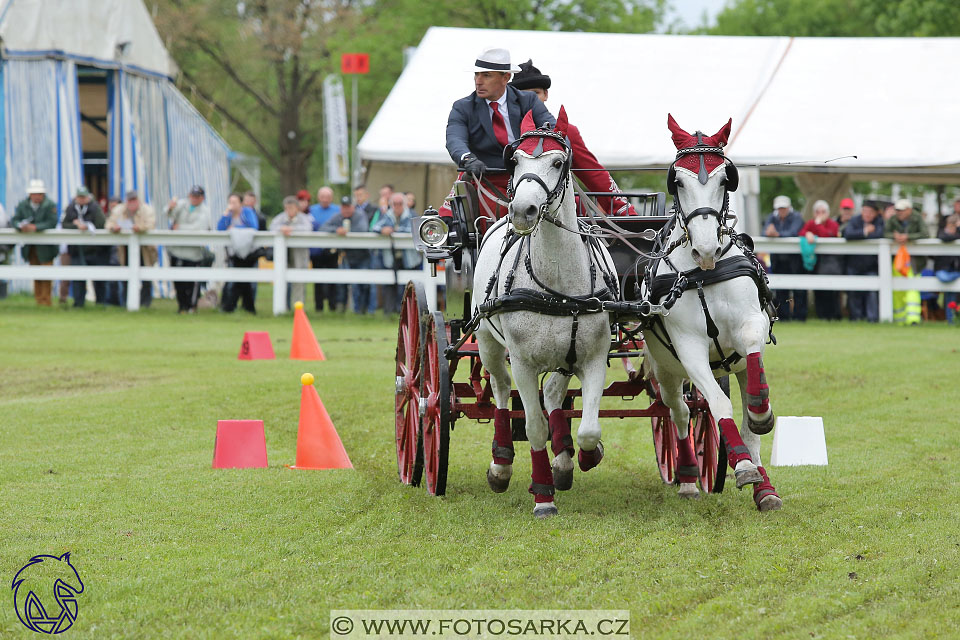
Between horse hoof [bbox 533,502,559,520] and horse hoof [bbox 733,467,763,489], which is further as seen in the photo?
horse hoof [bbox 533,502,559,520]

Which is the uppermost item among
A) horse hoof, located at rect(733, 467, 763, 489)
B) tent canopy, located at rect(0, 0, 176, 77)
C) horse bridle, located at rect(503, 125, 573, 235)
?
tent canopy, located at rect(0, 0, 176, 77)

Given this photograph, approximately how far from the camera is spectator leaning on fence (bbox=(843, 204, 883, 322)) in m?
19.8

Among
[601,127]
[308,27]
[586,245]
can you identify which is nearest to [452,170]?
[601,127]

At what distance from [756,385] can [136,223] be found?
15964 millimetres

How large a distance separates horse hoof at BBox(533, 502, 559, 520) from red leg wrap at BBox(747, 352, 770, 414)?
124 cm

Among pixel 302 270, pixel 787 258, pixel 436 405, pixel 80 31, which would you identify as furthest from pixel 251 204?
pixel 436 405

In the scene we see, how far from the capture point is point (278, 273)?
19.8 metres

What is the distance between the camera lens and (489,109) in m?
7.65

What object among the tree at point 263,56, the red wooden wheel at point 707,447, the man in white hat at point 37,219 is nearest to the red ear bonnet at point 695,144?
the red wooden wheel at point 707,447

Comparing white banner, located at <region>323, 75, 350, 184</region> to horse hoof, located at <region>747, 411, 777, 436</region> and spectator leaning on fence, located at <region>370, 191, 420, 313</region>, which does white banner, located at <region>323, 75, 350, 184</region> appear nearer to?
spectator leaning on fence, located at <region>370, 191, 420, 313</region>

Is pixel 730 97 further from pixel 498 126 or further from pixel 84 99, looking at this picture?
pixel 84 99
